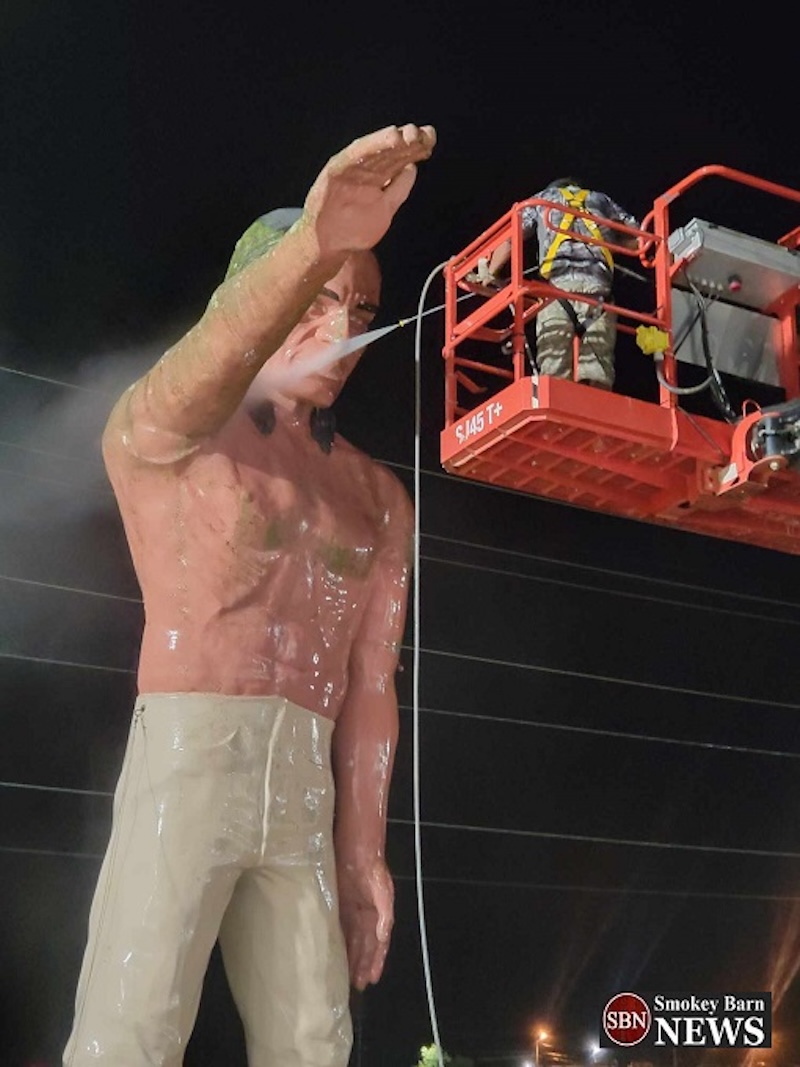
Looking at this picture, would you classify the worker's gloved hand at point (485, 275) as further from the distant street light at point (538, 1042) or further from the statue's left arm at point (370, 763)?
the distant street light at point (538, 1042)

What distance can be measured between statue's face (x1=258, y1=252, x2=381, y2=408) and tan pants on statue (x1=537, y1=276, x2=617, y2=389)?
1.09 meters

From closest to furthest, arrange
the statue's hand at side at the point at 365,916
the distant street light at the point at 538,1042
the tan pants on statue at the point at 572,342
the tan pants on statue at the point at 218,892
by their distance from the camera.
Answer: the tan pants on statue at the point at 218,892, the statue's hand at side at the point at 365,916, the tan pants on statue at the point at 572,342, the distant street light at the point at 538,1042

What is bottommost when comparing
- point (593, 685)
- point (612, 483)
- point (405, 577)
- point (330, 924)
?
point (330, 924)

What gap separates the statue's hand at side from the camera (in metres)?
2.06

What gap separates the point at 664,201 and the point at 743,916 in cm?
240

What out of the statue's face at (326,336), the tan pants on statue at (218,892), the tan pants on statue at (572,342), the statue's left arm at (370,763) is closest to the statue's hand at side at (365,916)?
the statue's left arm at (370,763)

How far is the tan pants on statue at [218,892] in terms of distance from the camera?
1789 mm

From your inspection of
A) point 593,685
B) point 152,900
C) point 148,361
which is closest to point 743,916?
point 593,685

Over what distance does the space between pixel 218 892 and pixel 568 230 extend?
1945 millimetres

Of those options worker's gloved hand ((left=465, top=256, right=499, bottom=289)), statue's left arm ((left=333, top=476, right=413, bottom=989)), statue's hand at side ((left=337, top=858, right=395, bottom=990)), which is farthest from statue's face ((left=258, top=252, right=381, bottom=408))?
worker's gloved hand ((left=465, top=256, right=499, bottom=289))

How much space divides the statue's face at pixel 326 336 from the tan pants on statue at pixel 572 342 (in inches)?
42.9

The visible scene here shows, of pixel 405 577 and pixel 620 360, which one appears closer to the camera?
pixel 405 577

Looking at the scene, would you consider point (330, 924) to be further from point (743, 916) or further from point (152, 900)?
point (743, 916)

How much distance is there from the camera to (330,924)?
76.9 inches
